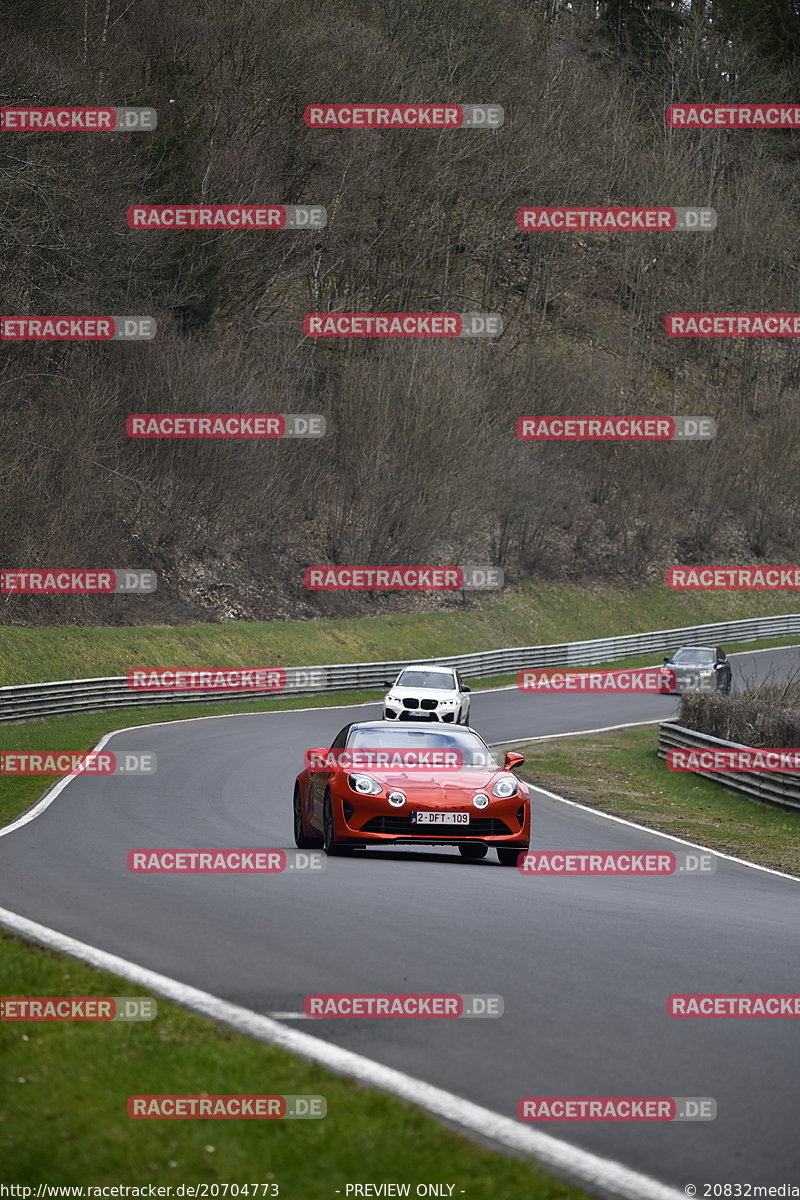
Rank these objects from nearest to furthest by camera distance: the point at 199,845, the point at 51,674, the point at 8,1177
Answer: the point at 8,1177 < the point at 199,845 < the point at 51,674

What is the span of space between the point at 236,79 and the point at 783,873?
183ft

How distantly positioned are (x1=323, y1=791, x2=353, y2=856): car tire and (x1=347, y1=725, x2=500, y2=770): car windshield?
0.90 m

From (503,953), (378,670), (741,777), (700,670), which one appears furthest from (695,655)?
(503,953)

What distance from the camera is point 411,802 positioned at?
14180 mm

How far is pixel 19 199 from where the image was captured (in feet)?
145

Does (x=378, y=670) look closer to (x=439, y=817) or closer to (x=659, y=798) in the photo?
(x=659, y=798)

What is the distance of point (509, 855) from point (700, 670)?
32851mm

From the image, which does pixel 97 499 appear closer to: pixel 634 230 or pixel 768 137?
pixel 634 230

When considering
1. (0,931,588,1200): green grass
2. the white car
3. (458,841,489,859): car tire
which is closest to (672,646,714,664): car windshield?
the white car

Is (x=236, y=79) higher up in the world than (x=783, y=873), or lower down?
higher up

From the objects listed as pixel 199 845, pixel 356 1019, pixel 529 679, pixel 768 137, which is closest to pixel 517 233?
pixel 768 137

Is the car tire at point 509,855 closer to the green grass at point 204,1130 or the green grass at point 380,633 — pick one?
the green grass at point 204,1130

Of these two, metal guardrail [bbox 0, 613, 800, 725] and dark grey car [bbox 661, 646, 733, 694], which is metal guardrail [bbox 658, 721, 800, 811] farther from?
dark grey car [bbox 661, 646, 733, 694]

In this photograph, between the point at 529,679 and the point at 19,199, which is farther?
the point at 529,679
